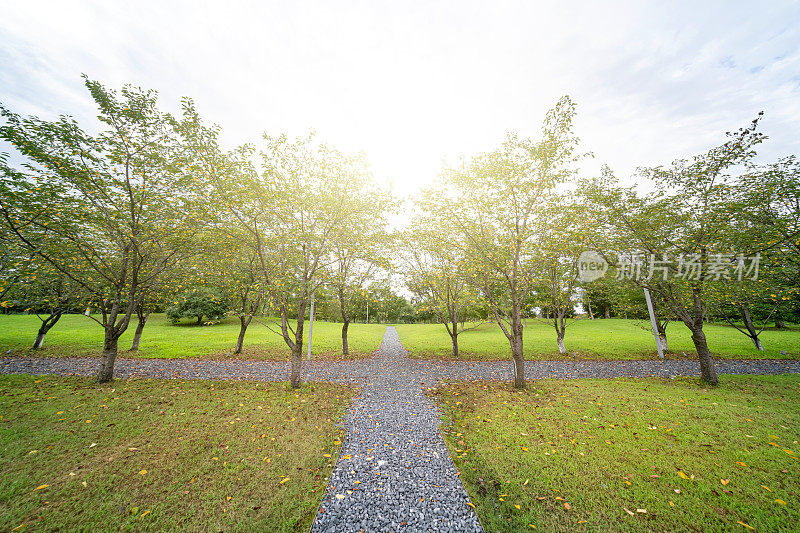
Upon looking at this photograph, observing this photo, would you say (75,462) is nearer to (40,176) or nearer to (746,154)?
(40,176)

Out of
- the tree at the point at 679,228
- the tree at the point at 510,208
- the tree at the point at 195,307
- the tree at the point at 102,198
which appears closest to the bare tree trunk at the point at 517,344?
the tree at the point at 510,208

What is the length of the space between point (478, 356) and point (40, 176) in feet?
73.4

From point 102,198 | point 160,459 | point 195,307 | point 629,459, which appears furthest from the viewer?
point 195,307

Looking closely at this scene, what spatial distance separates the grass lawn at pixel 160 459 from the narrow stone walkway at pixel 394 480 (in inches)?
17.2

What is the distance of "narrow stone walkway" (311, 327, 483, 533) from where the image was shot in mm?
4289

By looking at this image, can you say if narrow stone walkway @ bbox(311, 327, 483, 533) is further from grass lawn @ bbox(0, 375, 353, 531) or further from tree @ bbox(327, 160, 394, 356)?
tree @ bbox(327, 160, 394, 356)

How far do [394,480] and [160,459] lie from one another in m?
5.11

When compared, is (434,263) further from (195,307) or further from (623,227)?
(195,307)

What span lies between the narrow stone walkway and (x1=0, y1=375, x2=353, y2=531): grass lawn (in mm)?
437

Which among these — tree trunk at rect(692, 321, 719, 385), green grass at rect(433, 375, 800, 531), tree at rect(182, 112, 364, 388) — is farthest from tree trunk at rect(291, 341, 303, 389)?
tree trunk at rect(692, 321, 719, 385)

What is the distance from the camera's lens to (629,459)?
225 inches

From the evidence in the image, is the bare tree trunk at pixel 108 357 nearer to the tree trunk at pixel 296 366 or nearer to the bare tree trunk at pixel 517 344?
the tree trunk at pixel 296 366

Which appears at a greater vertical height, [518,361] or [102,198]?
[102,198]

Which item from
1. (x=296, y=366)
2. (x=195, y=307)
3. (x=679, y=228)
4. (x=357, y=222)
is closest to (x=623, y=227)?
(x=679, y=228)
